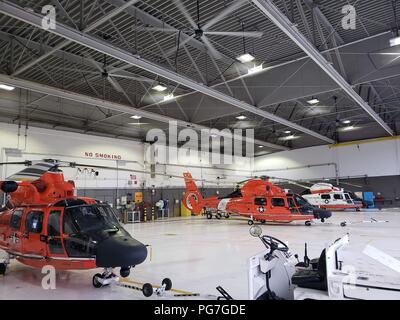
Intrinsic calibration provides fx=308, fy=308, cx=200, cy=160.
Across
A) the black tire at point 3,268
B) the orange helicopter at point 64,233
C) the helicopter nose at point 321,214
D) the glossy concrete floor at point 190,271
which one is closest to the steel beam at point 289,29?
the orange helicopter at point 64,233

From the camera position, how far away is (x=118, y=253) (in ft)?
14.6

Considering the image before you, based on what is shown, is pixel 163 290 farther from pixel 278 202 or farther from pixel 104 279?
pixel 278 202

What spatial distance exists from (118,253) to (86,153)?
1542cm

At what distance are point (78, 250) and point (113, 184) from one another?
49.8 feet

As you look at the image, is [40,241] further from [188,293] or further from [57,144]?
[57,144]

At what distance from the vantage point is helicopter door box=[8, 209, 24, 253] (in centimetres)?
571

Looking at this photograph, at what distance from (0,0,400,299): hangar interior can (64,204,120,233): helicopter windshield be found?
414 mm

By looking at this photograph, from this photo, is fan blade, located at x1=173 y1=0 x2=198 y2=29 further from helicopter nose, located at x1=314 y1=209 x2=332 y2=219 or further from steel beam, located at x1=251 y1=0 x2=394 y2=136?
helicopter nose, located at x1=314 y1=209 x2=332 y2=219

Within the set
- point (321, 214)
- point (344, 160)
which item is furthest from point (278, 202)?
point (344, 160)

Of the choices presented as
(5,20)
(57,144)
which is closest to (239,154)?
(57,144)

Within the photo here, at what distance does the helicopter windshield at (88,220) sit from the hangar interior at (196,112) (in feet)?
1.36

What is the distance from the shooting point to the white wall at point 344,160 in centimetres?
2386

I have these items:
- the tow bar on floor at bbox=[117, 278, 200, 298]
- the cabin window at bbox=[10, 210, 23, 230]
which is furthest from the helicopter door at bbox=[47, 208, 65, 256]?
the tow bar on floor at bbox=[117, 278, 200, 298]

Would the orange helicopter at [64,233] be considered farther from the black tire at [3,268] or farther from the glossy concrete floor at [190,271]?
the glossy concrete floor at [190,271]
